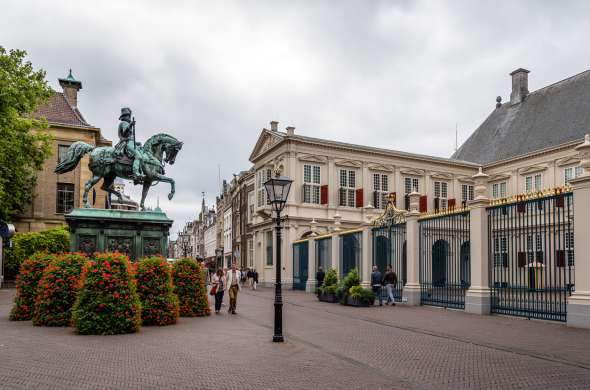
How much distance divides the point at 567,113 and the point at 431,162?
10532 millimetres

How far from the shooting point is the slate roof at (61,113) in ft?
152

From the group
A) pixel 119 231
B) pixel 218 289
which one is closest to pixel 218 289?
pixel 218 289

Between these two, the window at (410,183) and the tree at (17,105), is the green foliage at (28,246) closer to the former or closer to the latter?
the tree at (17,105)

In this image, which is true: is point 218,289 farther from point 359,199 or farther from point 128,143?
point 359,199

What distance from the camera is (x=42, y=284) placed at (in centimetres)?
1301

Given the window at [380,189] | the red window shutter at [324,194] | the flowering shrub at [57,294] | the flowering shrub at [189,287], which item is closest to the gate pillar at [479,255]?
the flowering shrub at [189,287]

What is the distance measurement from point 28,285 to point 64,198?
114 feet

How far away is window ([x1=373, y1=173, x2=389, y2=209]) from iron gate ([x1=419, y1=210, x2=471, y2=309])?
2052 cm

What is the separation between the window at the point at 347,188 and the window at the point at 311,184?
1971 mm

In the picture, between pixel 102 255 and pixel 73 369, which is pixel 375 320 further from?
pixel 73 369

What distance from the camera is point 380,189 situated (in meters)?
43.2

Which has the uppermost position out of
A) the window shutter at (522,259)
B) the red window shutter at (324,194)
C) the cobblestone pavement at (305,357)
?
the red window shutter at (324,194)

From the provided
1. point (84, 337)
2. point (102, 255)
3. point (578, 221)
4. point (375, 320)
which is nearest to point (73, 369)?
point (84, 337)

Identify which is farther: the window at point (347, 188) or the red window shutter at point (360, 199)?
the red window shutter at point (360, 199)
